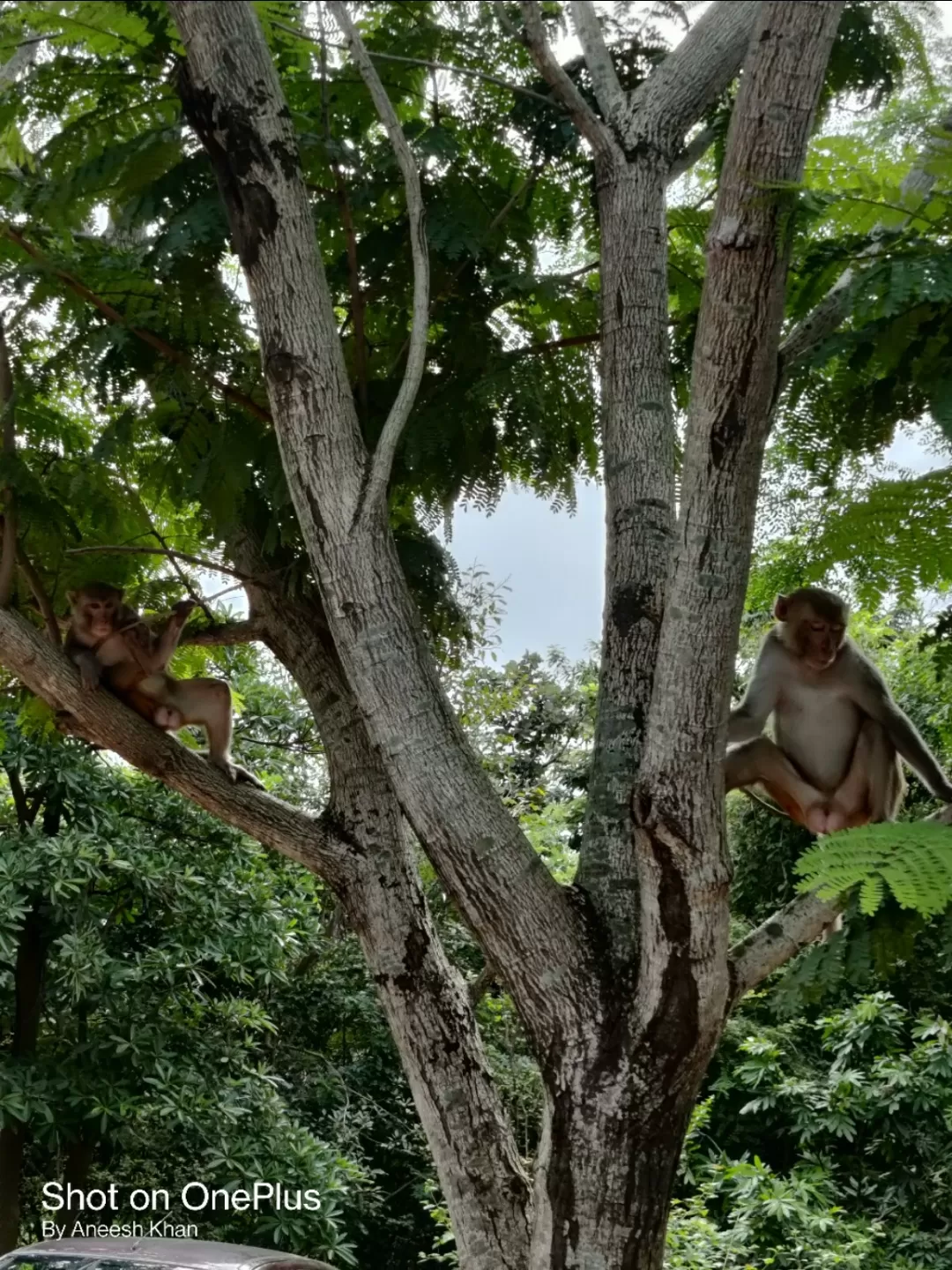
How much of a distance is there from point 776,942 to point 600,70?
9.24 ft

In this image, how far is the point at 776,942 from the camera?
11.7ft

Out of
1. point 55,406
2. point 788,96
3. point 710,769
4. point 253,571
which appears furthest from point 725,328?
point 55,406

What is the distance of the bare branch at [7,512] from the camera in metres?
→ 4.38

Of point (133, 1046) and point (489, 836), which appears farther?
point (133, 1046)

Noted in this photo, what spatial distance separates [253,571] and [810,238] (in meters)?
2.43

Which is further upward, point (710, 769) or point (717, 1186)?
point (710, 769)

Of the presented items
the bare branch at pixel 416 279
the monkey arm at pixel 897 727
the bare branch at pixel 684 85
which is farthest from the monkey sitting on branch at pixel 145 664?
the bare branch at pixel 684 85

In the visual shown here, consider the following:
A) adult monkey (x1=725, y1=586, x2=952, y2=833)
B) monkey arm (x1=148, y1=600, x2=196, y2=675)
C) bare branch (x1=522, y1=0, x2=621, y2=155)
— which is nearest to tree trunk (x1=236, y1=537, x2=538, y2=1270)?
monkey arm (x1=148, y1=600, x2=196, y2=675)

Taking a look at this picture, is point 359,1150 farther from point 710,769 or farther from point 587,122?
point 587,122

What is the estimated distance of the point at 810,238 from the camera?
3.46 meters

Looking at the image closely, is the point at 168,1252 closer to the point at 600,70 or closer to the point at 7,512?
the point at 7,512

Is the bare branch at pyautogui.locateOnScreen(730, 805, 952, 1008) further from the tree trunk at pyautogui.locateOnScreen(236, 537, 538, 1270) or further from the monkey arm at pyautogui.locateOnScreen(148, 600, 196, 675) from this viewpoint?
the monkey arm at pyautogui.locateOnScreen(148, 600, 196, 675)

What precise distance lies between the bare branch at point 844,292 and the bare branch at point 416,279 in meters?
0.99

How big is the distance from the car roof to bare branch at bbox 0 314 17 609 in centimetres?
253
